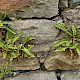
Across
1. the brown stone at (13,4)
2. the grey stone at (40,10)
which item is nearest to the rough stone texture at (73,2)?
the grey stone at (40,10)

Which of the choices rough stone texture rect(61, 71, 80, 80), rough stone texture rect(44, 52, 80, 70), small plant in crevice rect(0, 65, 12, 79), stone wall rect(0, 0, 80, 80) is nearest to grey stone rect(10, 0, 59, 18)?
stone wall rect(0, 0, 80, 80)

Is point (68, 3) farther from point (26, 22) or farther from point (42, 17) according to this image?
point (26, 22)

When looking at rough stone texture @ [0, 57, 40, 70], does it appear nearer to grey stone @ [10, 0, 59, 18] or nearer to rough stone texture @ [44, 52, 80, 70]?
rough stone texture @ [44, 52, 80, 70]

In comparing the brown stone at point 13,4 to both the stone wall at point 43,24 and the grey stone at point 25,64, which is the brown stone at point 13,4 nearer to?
the stone wall at point 43,24

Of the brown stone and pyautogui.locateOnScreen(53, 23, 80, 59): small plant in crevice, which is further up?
the brown stone

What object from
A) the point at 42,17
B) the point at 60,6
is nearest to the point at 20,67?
the point at 42,17

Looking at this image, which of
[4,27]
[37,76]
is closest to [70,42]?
[37,76]
